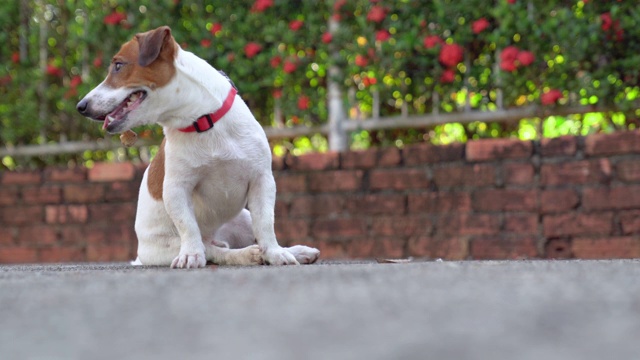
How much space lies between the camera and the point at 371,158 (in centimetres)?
405

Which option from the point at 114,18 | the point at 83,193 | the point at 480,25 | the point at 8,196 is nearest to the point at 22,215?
the point at 8,196

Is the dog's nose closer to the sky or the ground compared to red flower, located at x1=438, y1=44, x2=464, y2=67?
closer to the ground

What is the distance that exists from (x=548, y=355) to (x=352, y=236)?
3.10 metres

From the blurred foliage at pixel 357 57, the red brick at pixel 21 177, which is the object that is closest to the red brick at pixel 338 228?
the blurred foliage at pixel 357 57

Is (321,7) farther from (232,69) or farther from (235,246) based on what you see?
(235,246)

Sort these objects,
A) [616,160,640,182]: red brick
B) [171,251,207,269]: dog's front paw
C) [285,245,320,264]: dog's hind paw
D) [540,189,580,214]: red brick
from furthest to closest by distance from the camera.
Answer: [540,189,580,214]: red brick → [616,160,640,182]: red brick → [285,245,320,264]: dog's hind paw → [171,251,207,269]: dog's front paw

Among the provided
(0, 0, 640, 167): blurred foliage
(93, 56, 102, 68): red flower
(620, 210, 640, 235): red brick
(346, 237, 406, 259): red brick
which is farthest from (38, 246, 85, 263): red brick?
(620, 210, 640, 235): red brick

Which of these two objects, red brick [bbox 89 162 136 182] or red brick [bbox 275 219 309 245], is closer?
red brick [bbox 275 219 309 245]

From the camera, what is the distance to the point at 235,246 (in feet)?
10.2

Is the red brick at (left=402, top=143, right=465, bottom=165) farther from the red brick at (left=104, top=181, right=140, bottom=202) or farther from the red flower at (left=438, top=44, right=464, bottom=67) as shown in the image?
the red brick at (left=104, top=181, right=140, bottom=202)

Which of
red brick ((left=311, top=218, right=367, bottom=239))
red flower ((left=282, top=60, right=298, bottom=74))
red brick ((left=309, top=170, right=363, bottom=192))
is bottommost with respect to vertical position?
red brick ((left=311, top=218, right=367, bottom=239))

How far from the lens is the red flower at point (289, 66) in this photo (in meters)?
4.34

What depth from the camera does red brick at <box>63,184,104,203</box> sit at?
471 centimetres

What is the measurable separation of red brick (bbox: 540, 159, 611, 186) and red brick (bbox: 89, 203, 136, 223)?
2147 mm
